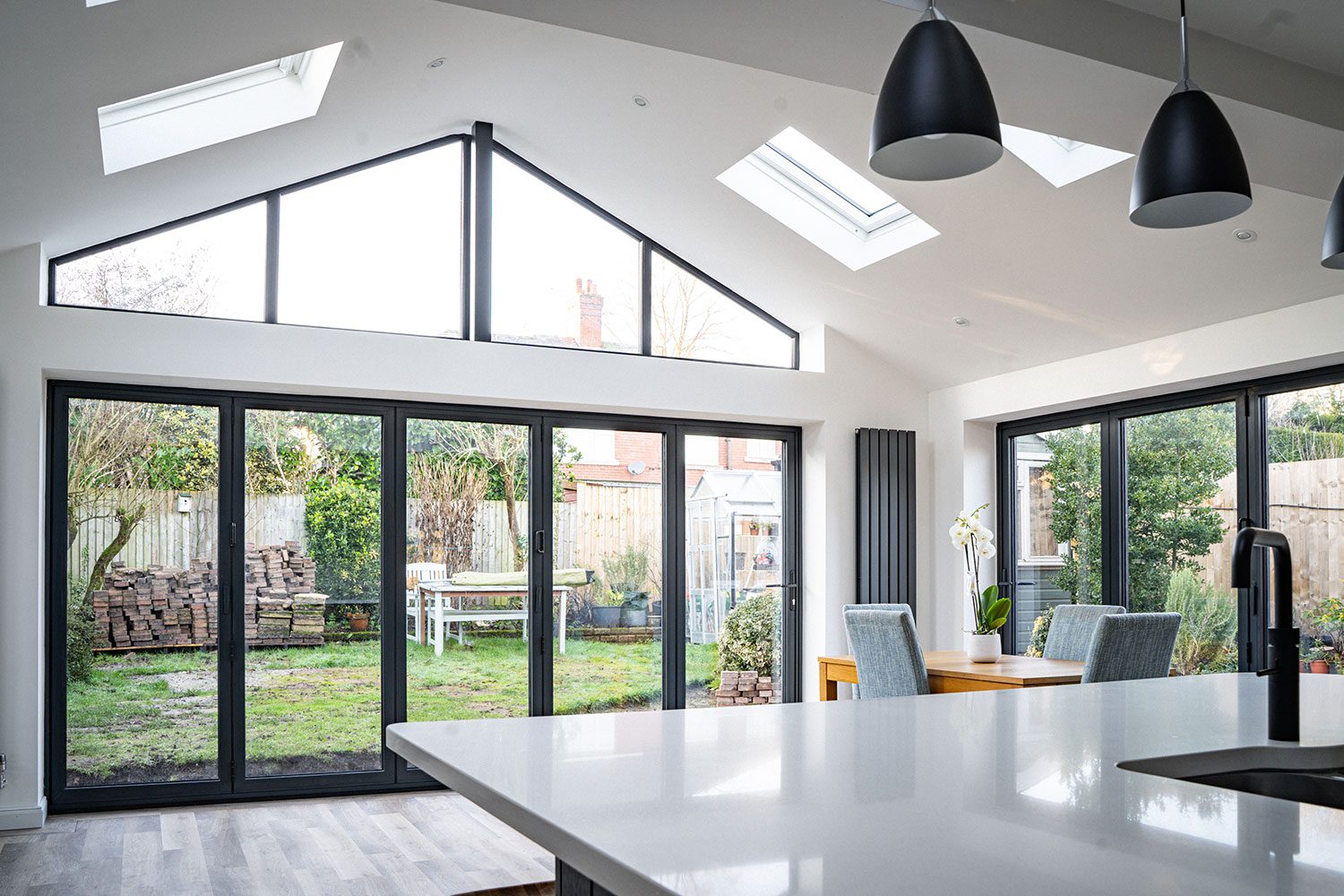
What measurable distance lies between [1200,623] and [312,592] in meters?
4.51

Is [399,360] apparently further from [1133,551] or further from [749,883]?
[749,883]

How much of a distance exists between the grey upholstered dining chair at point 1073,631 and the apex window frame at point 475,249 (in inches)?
85.7

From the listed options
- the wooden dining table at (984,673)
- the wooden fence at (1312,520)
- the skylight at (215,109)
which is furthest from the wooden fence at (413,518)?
the wooden fence at (1312,520)

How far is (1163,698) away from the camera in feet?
7.39

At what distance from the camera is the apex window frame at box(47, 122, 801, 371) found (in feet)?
17.8

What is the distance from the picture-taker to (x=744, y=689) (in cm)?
671

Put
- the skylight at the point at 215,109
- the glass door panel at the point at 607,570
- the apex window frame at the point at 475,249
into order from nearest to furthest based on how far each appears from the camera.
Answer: the skylight at the point at 215,109, the apex window frame at the point at 475,249, the glass door panel at the point at 607,570

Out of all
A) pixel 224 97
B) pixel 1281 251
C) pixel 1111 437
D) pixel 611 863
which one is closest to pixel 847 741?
pixel 611 863

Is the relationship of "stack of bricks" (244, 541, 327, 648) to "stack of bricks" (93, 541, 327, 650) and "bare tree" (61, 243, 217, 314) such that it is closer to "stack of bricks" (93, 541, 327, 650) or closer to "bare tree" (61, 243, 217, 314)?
"stack of bricks" (93, 541, 327, 650)

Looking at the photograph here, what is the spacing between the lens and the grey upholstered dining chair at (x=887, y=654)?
449cm

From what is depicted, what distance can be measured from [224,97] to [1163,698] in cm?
427

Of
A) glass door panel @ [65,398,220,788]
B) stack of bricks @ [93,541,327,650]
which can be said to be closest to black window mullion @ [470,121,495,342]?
glass door panel @ [65,398,220,788]

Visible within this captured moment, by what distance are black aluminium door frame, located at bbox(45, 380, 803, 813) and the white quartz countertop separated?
4.16m

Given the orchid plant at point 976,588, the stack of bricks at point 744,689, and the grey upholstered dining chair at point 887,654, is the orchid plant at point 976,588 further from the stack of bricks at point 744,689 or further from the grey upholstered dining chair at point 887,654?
the stack of bricks at point 744,689
